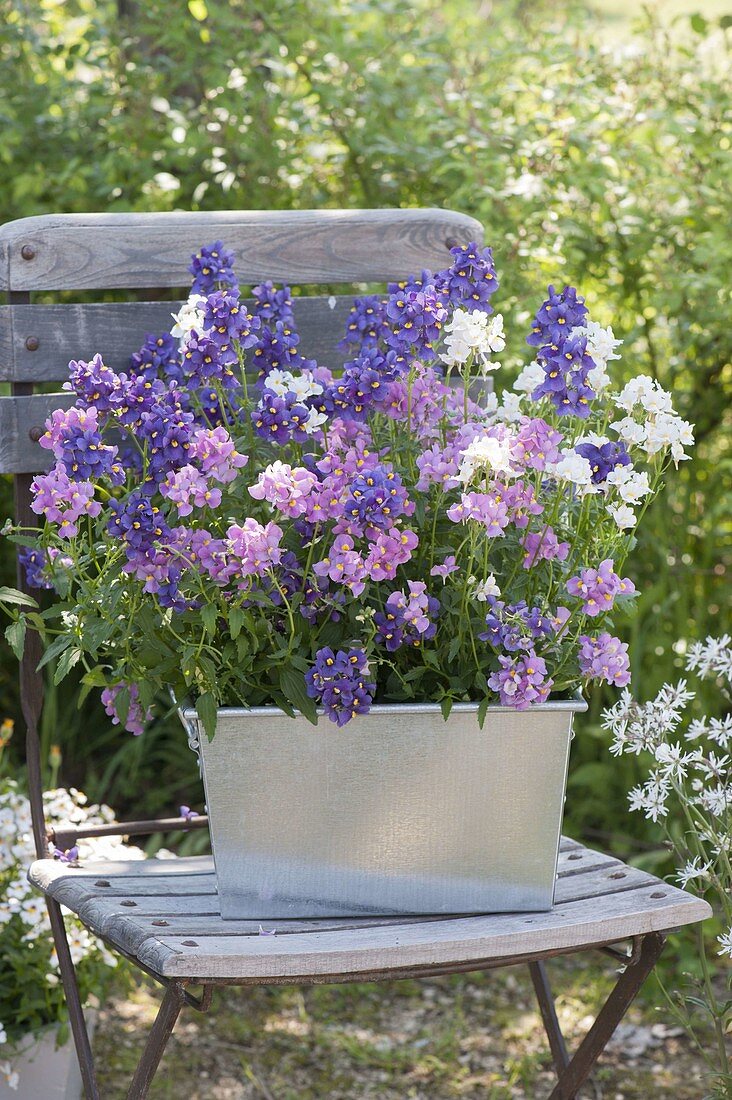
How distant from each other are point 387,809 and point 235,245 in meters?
0.85

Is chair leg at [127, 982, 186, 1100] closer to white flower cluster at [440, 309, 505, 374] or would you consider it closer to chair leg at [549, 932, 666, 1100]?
chair leg at [549, 932, 666, 1100]

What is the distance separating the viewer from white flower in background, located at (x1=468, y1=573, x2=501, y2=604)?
50.4 inches

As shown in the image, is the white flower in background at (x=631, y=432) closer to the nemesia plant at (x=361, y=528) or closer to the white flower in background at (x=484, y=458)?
the nemesia plant at (x=361, y=528)

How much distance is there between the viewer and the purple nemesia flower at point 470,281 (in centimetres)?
139

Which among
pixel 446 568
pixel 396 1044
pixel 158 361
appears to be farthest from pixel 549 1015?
pixel 158 361

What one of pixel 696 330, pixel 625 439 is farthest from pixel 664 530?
pixel 625 439

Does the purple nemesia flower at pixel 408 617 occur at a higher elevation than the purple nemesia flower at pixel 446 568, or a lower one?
lower

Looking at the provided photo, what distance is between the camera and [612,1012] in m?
1.47

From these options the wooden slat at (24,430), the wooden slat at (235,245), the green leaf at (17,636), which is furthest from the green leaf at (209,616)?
the wooden slat at (235,245)

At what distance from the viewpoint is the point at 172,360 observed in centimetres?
158

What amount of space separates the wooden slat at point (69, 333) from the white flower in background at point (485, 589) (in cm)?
48

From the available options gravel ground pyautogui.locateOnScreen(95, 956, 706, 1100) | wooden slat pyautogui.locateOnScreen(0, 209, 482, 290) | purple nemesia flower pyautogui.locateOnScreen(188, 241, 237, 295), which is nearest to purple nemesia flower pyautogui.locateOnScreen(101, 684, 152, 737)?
purple nemesia flower pyautogui.locateOnScreen(188, 241, 237, 295)

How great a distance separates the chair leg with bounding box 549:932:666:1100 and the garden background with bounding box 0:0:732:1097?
36.4 inches

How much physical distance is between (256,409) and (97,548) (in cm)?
23
